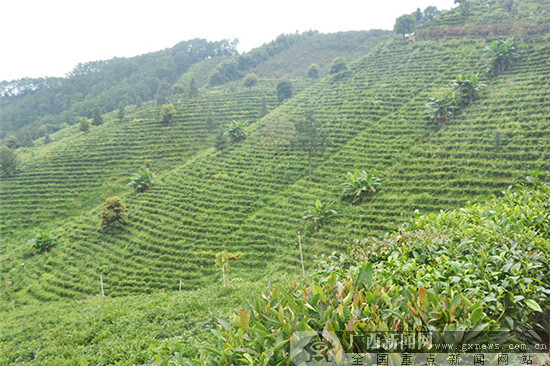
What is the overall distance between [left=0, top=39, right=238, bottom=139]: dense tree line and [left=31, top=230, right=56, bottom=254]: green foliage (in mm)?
31800

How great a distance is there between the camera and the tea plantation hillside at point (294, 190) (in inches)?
552

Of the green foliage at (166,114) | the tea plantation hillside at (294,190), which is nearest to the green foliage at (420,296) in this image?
the tea plantation hillside at (294,190)

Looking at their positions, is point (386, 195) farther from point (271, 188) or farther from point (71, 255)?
point (71, 255)

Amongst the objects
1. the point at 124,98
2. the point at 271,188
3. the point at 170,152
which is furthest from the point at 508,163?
the point at 124,98

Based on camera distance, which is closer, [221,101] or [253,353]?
[253,353]

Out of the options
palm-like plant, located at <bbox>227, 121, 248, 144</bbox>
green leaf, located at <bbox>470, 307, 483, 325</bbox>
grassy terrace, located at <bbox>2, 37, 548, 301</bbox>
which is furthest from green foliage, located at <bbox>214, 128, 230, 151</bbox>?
green leaf, located at <bbox>470, 307, 483, 325</bbox>

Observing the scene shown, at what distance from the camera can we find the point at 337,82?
34.9m

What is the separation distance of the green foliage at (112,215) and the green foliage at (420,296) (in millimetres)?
18332

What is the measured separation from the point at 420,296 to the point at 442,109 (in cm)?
2013

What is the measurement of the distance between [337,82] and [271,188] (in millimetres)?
20932

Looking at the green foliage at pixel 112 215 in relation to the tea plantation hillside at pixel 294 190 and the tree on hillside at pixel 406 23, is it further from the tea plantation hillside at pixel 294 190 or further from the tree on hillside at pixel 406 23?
the tree on hillside at pixel 406 23

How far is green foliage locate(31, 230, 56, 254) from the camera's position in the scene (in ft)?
59.4

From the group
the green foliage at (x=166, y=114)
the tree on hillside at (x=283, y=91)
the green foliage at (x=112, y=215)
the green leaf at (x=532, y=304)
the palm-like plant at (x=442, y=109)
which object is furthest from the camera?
the tree on hillside at (x=283, y=91)

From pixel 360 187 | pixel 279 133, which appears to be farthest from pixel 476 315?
pixel 279 133
